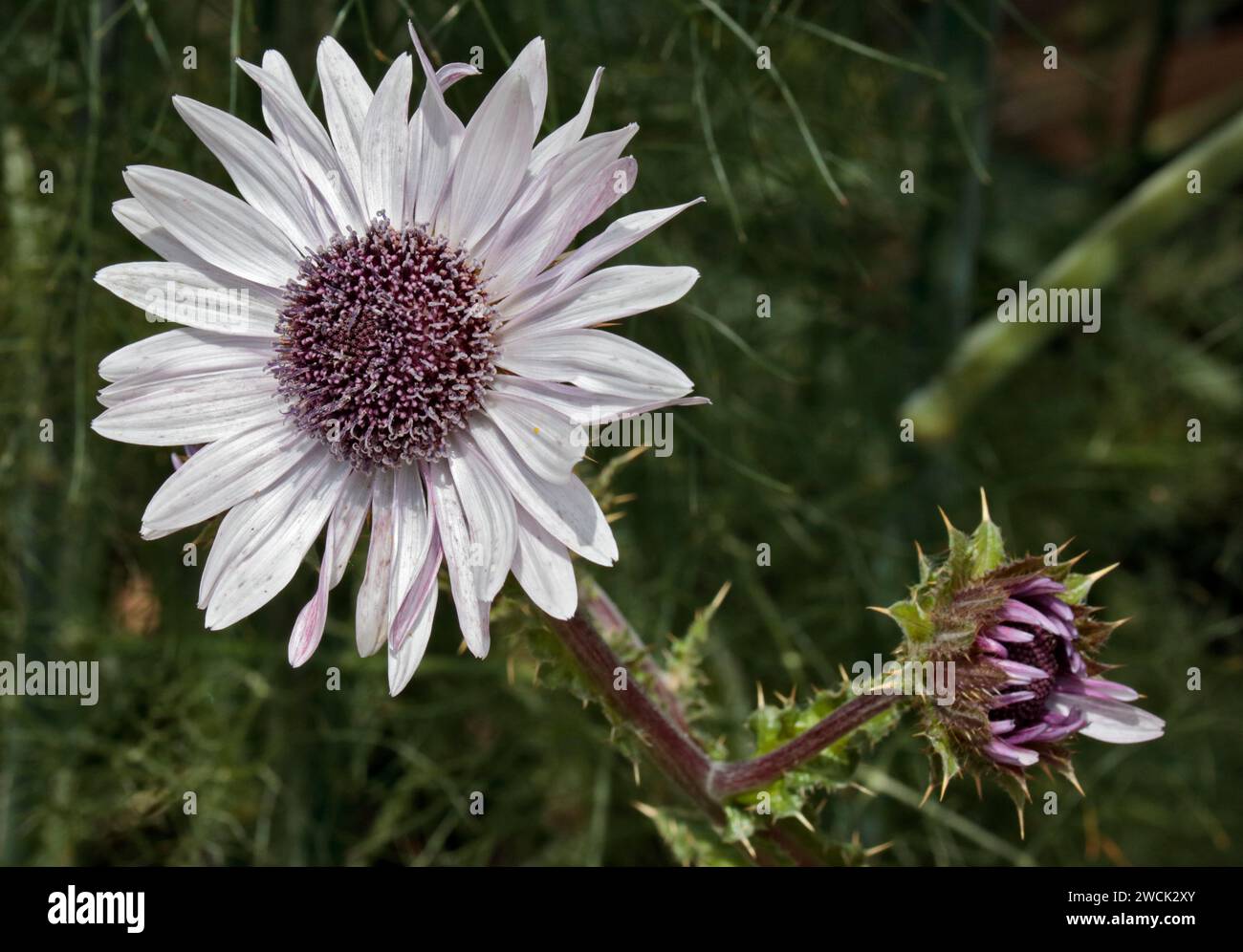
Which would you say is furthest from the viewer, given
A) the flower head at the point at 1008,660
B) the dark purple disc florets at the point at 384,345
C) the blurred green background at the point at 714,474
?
the blurred green background at the point at 714,474

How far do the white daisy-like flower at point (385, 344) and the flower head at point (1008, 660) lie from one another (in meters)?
0.41

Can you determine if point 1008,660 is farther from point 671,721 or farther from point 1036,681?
point 671,721

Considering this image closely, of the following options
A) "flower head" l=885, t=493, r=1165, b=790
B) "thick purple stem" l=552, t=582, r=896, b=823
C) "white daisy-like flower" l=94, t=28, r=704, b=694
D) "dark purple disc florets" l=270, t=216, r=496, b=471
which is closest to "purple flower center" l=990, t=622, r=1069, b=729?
"flower head" l=885, t=493, r=1165, b=790

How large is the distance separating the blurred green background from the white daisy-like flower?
0.59 meters

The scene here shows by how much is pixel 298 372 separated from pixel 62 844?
64.1 inches

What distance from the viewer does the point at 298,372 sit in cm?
150

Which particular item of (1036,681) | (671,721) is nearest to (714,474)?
(671,721)

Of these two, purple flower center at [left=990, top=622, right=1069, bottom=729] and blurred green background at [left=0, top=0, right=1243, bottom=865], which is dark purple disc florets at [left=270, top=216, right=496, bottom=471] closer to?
blurred green background at [left=0, top=0, right=1243, bottom=865]

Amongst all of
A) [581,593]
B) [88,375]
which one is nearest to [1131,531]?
[581,593]

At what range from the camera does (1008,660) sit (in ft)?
4.19

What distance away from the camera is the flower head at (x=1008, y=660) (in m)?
1.26

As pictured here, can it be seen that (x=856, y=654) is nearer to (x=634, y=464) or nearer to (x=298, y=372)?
(x=634, y=464)

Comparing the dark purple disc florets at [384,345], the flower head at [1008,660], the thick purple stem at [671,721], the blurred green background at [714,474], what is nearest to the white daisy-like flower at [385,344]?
the dark purple disc florets at [384,345]

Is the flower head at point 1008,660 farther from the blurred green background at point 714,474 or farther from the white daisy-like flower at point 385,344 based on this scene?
the blurred green background at point 714,474
